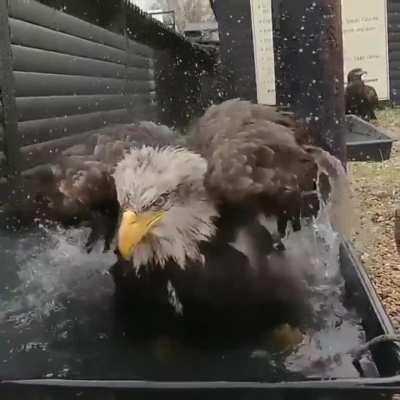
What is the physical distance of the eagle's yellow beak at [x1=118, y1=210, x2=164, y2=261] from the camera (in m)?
0.44

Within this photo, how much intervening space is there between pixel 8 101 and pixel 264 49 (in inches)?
9.0

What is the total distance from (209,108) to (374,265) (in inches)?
8.3

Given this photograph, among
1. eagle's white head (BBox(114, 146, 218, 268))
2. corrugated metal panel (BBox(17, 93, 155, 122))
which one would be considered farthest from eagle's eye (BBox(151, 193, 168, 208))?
corrugated metal panel (BBox(17, 93, 155, 122))

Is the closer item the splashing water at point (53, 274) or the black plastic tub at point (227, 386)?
the black plastic tub at point (227, 386)

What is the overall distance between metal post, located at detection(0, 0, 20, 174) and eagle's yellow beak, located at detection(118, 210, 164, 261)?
170 mm

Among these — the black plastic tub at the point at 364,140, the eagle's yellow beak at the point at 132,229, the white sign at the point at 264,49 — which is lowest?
the eagle's yellow beak at the point at 132,229

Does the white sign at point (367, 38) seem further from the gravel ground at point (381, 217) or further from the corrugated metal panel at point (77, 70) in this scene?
the corrugated metal panel at point (77, 70)

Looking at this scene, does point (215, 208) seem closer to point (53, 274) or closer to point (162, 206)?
point (162, 206)

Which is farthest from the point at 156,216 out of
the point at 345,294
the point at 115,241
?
the point at 345,294

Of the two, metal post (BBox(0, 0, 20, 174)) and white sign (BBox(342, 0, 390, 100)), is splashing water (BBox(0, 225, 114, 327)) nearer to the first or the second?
metal post (BBox(0, 0, 20, 174))

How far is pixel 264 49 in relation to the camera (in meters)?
0.50

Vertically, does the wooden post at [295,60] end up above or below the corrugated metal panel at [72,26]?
below

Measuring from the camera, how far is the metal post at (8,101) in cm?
54

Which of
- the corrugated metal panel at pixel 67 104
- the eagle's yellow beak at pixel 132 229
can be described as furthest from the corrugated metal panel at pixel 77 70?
the eagle's yellow beak at pixel 132 229
